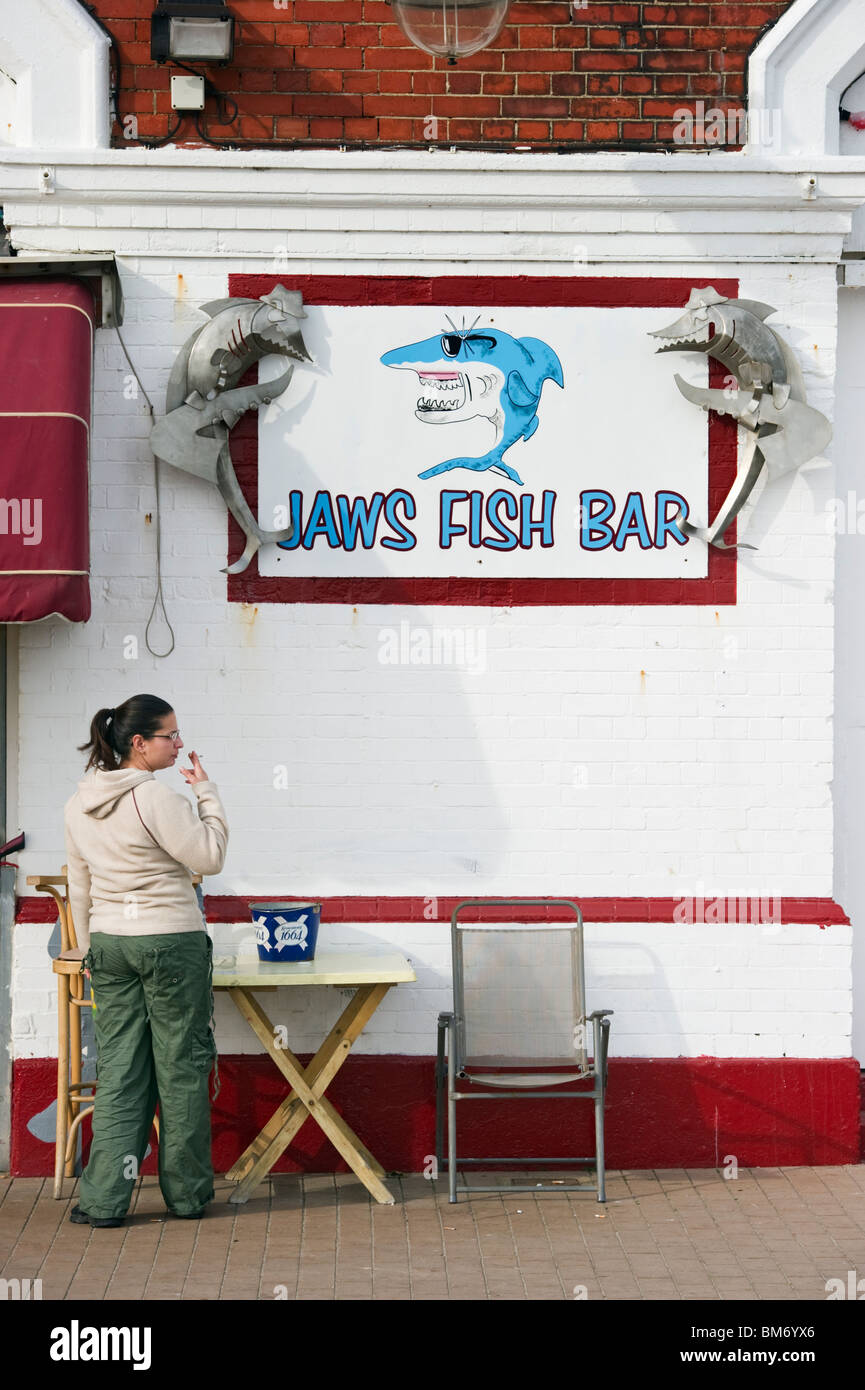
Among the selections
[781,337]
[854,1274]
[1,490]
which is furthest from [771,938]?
[1,490]

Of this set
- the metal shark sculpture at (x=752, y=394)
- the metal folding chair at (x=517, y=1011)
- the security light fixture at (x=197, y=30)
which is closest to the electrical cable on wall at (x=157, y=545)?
the security light fixture at (x=197, y=30)

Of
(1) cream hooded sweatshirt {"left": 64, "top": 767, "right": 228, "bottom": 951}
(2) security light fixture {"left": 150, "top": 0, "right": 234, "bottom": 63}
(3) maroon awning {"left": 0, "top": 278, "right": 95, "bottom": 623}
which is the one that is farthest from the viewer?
(2) security light fixture {"left": 150, "top": 0, "right": 234, "bottom": 63}

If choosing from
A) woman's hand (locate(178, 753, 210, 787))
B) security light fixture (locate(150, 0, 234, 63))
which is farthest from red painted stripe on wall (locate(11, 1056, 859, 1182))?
security light fixture (locate(150, 0, 234, 63))

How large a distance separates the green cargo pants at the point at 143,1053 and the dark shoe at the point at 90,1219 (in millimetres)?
22

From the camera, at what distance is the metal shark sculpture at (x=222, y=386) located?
21.4ft

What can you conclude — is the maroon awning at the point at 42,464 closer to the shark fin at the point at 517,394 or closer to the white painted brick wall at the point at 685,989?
the white painted brick wall at the point at 685,989

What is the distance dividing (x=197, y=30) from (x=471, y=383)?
1.83m

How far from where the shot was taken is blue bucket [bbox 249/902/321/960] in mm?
6203

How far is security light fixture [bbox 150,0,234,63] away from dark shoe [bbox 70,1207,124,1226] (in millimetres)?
4588

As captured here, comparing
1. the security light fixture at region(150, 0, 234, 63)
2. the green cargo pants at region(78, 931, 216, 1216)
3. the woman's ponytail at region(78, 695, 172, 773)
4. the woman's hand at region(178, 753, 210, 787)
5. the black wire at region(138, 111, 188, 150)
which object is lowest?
the green cargo pants at region(78, 931, 216, 1216)

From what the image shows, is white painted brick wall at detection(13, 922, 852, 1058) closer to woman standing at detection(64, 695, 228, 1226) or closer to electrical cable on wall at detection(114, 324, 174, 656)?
woman standing at detection(64, 695, 228, 1226)

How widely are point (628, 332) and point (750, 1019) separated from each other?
2915 millimetres

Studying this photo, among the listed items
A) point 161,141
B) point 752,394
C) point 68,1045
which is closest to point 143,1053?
point 68,1045

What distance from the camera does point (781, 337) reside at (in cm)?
674
